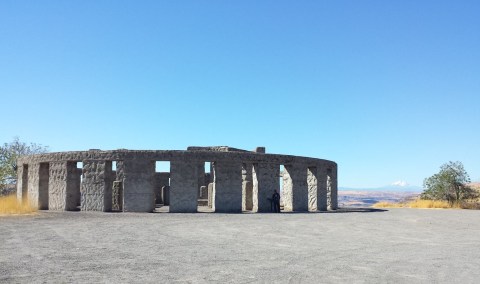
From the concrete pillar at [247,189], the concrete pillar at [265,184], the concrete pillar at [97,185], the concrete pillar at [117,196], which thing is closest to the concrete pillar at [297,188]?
the concrete pillar at [265,184]

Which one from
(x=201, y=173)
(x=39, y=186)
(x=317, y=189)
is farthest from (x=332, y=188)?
(x=39, y=186)

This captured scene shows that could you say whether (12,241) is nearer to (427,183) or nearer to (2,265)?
(2,265)

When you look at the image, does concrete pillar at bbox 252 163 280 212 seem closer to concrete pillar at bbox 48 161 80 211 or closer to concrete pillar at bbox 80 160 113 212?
concrete pillar at bbox 80 160 113 212

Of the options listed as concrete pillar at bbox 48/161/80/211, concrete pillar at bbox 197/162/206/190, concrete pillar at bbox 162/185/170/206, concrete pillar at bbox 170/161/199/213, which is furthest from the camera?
concrete pillar at bbox 162/185/170/206

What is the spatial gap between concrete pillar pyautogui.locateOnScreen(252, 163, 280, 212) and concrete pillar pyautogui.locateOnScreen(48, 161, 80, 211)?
9.80m

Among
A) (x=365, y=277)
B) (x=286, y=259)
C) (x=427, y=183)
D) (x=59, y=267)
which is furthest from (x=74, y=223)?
(x=427, y=183)

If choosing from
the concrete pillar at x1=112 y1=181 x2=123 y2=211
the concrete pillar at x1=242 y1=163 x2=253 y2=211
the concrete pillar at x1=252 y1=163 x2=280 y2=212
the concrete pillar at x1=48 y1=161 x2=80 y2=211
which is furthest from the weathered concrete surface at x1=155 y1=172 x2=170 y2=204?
the concrete pillar at x1=252 y1=163 x2=280 y2=212

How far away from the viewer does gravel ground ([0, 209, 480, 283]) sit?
24.4 feet

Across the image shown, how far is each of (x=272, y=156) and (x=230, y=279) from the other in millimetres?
17668

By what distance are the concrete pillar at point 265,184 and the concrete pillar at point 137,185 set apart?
5627 millimetres

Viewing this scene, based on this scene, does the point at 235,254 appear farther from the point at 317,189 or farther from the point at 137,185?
the point at 317,189

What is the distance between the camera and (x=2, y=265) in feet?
27.1

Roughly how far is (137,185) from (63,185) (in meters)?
4.39

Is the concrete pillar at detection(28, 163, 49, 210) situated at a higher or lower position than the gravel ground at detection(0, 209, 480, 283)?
higher
